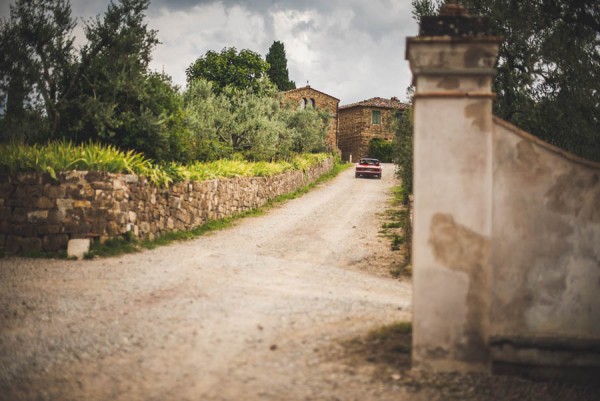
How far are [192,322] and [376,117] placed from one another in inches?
1856

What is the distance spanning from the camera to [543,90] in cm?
1018

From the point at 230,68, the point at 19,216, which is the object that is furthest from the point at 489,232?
the point at 230,68

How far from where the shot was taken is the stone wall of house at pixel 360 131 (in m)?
49.6

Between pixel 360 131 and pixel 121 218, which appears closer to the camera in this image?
pixel 121 218

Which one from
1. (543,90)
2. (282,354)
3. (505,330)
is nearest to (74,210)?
(282,354)

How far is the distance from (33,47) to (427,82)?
11806mm

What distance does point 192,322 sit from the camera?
529 centimetres

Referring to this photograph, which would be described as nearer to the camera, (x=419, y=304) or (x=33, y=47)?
(x=419, y=304)

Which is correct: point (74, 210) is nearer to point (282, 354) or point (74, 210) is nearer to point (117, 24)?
point (117, 24)

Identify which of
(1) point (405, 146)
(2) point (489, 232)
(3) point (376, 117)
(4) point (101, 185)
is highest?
(3) point (376, 117)

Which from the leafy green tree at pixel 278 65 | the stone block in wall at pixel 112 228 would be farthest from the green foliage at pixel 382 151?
the stone block in wall at pixel 112 228

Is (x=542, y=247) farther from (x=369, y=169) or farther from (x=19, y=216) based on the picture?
(x=369, y=169)

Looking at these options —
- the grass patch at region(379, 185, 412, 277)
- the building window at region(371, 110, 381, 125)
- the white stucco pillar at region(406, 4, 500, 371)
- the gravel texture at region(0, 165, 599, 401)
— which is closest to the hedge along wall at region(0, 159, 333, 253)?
the gravel texture at region(0, 165, 599, 401)

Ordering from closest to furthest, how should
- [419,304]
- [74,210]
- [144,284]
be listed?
[419,304], [144,284], [74,210]
